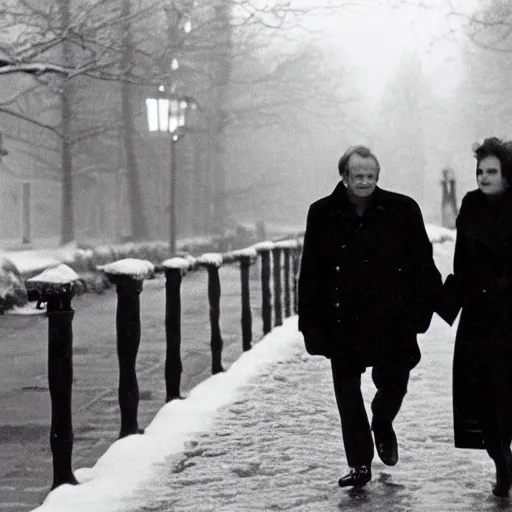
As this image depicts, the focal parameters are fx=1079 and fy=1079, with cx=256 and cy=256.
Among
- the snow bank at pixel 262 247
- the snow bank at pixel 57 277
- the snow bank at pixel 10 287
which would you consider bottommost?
the snow bank at pixel 10 287

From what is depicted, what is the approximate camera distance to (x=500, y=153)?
4730mm

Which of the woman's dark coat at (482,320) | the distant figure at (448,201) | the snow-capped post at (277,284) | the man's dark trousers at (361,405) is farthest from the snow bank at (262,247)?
the distant figure at (448,201)

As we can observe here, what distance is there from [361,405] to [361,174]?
105 centimetres

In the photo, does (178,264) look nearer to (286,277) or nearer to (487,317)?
(487,317)

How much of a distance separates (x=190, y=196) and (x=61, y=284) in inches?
1672

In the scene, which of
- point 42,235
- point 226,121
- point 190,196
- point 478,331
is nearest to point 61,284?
point 478,331

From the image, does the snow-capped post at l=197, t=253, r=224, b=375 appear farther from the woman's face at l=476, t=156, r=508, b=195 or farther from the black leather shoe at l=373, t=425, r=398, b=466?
the woman's face at l=476, t=156, r=508, b=195

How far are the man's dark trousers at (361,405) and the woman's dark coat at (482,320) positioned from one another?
0.30 metres

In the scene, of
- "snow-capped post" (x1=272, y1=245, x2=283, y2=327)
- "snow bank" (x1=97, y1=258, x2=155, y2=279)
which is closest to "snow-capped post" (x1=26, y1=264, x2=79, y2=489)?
"snow bank" (x1=97, y1=258, x2=155, y2=279)

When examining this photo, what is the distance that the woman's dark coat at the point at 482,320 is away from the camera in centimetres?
471

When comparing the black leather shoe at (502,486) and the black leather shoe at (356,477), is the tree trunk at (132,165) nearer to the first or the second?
the black leather shoe at (356,477)

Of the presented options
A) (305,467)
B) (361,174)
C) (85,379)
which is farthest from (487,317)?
(85,379)

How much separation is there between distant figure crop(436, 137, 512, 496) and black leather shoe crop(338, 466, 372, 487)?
432mm

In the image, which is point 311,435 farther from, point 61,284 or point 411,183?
point 411,183
